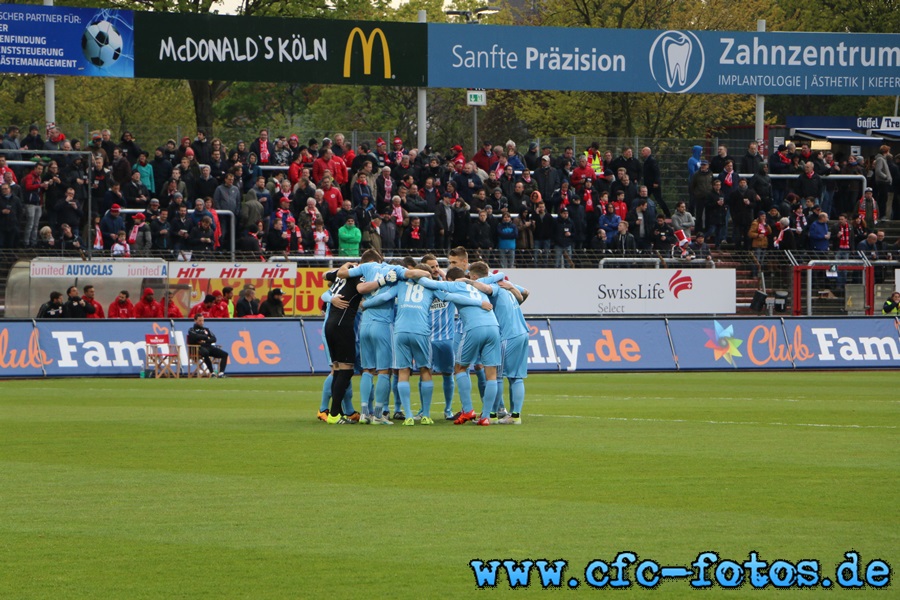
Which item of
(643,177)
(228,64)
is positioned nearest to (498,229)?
(643,177)

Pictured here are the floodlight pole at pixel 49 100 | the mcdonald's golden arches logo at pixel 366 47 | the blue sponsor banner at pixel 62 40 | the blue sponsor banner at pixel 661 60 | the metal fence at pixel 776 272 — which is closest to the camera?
the metal fence at pixel 776 272

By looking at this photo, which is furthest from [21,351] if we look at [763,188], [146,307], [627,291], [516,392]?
[763,188]

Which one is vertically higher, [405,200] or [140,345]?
[405,200]

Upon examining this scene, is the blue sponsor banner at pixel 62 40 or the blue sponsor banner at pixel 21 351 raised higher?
the blue sponsor banner at pixel 62 40

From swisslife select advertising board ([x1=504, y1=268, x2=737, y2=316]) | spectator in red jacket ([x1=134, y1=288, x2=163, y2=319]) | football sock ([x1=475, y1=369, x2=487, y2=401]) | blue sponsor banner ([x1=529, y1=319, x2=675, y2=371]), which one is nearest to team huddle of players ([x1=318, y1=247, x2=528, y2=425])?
football sock ([x1=475, y1=369, x2=487, y2=401])

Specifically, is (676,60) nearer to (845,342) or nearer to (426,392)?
(845,342)

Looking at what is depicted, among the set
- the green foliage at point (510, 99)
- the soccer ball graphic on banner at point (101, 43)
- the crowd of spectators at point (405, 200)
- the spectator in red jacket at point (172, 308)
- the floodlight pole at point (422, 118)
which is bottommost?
the spectator in red jacket at point (172, 308)

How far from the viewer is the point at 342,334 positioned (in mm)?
17703

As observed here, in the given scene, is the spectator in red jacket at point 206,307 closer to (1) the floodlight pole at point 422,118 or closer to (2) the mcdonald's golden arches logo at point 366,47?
(1) the floodlight pole at point 422,118

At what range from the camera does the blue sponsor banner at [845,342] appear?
3309cm

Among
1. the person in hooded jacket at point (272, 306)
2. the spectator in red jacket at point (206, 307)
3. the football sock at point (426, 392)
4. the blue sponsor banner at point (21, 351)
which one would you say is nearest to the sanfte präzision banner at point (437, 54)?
the spectator in red jacket at point (206, 307)

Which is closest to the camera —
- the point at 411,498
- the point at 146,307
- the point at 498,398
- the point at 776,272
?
the point at 411,498

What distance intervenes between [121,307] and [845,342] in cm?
1721

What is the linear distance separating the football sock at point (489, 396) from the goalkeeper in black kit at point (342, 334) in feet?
5.83
